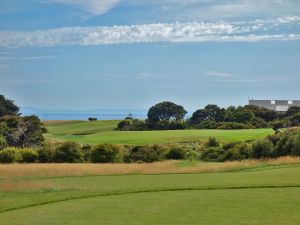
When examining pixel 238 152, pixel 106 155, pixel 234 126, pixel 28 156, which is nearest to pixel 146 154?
pixel 106 155

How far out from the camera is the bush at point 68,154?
46.1 m

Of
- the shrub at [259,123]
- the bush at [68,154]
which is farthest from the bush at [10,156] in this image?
the shrub at [259,123]

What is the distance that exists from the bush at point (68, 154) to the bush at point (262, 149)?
1441 cm

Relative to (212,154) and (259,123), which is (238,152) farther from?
(259,123)

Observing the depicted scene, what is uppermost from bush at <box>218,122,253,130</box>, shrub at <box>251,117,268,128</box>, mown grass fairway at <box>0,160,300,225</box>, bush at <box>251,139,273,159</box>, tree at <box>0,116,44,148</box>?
shrub at <box>251,117,268,128</box>

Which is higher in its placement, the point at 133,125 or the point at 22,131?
the point at 133,125

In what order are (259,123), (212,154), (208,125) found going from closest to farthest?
(212,154), (208,125), (259,123)

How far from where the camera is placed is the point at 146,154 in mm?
50625

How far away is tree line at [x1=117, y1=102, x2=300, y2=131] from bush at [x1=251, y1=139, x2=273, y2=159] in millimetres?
49584

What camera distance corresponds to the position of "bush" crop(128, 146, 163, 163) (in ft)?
161

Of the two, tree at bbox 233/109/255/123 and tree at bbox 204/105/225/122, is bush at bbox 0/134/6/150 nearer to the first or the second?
tree at bbox 233/109/255/123

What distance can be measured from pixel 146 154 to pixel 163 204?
37.8 m

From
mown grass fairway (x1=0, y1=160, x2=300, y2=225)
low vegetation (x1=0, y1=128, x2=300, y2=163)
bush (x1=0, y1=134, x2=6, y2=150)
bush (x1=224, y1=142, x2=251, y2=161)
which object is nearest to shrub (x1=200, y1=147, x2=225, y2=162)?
low vegetation (x1=0, y1=128, x2=300, y2=163)

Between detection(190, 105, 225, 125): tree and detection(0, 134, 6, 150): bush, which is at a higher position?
detection(190, 105, 225, 125): tree
